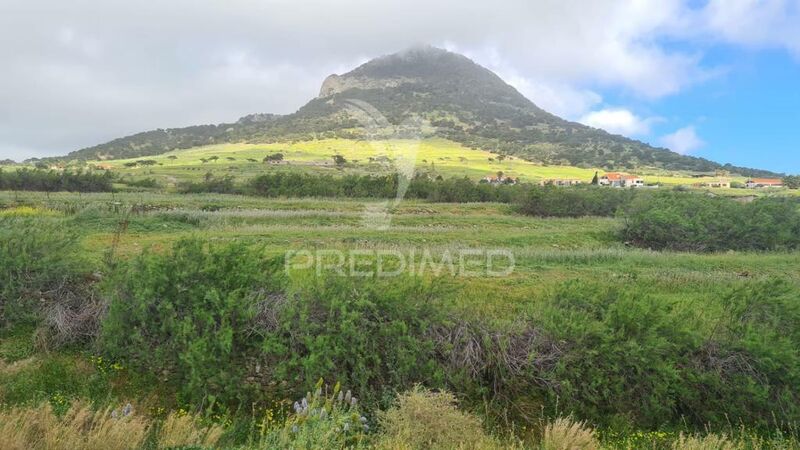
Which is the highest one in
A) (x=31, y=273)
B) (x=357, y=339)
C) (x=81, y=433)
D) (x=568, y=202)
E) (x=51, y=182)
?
(x=51, y=182)

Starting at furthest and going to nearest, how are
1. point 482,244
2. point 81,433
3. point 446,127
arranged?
1. point 446,127
2. point 482,244
3. point 81,433

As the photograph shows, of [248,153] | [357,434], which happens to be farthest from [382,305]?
[248,153]

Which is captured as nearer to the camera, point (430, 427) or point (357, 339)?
point (430, 427)

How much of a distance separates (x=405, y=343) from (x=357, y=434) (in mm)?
1459

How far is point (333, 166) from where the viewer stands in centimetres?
6262

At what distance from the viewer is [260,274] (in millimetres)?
6516

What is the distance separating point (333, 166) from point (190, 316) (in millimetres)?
57721

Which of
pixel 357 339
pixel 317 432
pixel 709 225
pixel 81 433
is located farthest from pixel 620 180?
pixel 81 433

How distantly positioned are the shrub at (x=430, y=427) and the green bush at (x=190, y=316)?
80.2 inches

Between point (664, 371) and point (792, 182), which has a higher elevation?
point (792, 182)

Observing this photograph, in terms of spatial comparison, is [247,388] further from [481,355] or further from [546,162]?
[546,162]

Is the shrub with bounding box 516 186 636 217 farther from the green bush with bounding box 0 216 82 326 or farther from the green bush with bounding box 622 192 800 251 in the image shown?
the green bush with bounding box 0 216 82 326

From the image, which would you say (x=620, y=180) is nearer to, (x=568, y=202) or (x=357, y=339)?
(x=568, y=202)

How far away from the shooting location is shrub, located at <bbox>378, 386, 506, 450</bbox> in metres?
4.43
